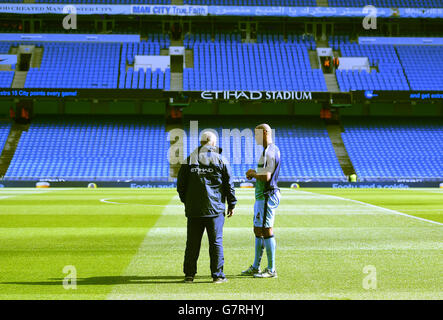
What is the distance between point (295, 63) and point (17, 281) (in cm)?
4492

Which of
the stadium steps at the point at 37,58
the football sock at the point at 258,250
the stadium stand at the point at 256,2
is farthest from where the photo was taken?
the stadium stand at the point at 256,2

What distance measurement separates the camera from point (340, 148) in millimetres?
45906

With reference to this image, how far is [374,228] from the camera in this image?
15.0m

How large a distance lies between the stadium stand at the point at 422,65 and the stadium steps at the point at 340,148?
819cm

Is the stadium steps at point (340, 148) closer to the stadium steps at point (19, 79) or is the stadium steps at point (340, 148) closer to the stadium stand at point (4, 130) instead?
the stadium steps at point (19, 79)

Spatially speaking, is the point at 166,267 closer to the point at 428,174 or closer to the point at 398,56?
the point at 428,174

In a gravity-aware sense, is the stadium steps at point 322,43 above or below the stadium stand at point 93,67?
above

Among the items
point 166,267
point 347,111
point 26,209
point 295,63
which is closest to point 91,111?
point 295,63

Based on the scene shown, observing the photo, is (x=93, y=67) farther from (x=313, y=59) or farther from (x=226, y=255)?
(x=226, y=255)

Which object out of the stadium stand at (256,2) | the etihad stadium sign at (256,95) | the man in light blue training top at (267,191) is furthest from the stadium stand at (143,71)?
Answer: the man in light blue training top at (267,191)

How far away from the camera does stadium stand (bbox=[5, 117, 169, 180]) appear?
41031mm

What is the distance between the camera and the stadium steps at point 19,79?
46219mm

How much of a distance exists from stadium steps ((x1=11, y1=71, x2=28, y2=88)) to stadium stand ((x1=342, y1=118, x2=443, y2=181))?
29917mm

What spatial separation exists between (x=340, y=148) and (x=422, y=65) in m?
13.5
